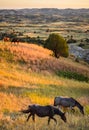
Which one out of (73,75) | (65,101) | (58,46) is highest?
(65,101)

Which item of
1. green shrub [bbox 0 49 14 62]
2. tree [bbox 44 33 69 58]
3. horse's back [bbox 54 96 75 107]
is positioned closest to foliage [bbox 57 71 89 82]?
green shrub [bbox 0 49 14 62]

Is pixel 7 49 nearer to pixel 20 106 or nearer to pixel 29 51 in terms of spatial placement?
pixel 29 51

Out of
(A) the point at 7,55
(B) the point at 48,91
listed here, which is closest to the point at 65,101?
(B) the point at 48,91

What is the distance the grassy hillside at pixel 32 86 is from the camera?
56.0 feet

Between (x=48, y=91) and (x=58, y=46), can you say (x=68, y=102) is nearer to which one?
(x=48, y=91)

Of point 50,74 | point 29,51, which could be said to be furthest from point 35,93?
point 29,51

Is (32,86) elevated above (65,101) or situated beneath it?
situated beneath

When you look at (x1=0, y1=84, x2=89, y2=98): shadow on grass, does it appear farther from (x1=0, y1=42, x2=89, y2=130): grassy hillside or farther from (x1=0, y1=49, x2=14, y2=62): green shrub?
(x1=0, y1=49, x2=14, y2=62): green shrub

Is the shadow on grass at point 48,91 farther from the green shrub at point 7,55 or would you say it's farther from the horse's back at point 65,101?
the green shrub at point 7,55

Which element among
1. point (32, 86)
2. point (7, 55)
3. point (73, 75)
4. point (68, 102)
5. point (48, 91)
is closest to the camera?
point (68, 102)

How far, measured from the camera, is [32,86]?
1436 inches

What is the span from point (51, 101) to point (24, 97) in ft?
7.83

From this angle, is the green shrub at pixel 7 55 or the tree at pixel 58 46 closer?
the green shrub at pixel 7 55

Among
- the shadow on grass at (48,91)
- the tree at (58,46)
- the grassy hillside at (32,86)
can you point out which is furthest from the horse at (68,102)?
the tree at (58,46)
